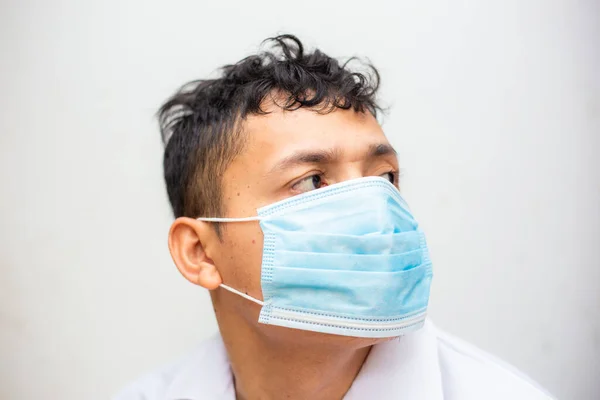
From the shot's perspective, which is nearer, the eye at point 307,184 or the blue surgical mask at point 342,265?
the blue surgical mask at point 342,265

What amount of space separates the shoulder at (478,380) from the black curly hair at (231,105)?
730 millimetres

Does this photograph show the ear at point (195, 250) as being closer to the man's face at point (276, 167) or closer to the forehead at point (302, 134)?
the man's face at point (276, 167)

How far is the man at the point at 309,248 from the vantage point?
1270 millimetres

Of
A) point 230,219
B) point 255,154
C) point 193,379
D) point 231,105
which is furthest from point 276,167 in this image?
point 193,379

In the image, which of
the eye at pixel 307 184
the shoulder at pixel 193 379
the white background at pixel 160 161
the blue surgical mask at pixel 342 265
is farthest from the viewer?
the white background at pixel 160 161

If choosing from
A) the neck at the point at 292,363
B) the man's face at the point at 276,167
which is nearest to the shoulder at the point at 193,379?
the neck at the point at 292,363

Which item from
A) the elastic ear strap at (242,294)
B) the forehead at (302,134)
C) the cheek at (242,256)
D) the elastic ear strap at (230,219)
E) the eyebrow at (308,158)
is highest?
the forehead at (302,134)

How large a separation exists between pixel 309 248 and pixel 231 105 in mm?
491

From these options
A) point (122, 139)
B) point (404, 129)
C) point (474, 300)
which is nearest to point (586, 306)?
point (474, 300)

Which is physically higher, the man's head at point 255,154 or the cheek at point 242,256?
the man's head at point 255,154

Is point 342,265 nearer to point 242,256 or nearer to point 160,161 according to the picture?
point 242,256

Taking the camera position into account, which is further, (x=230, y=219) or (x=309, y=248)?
(x=230, y=219)

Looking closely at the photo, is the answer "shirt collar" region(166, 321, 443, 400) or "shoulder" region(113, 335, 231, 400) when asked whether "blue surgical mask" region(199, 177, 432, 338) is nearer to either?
"shirt collar" region(166, 321, 443, 400)

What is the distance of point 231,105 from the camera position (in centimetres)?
152
